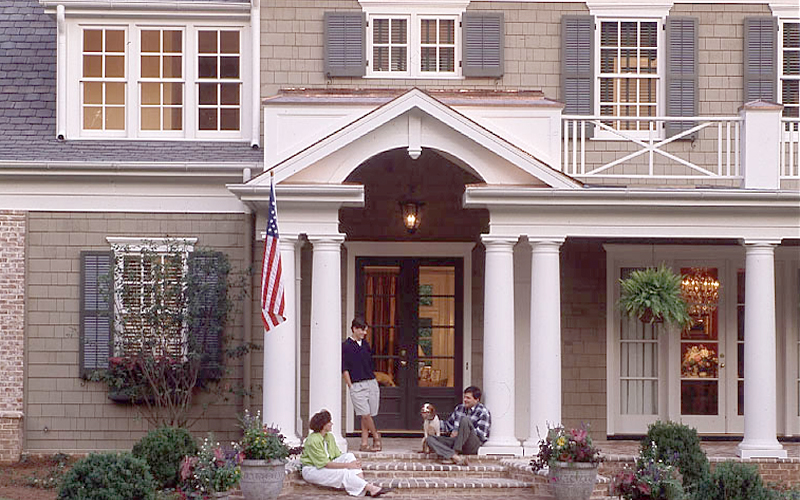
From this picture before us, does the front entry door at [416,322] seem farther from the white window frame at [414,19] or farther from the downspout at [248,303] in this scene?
the white window frame at [414,19]

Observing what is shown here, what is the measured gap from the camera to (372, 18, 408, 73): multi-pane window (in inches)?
746

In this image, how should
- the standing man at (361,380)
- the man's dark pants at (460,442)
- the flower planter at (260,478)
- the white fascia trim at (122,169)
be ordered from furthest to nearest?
1. the white fascia trim at (122,169)
2. the standing man at (361,380)
3. the man's dark pants at (460,442)
4. the flower planter at (260,478)

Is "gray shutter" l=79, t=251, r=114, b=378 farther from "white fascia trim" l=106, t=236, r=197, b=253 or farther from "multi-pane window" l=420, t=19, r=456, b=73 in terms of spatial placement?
"multi-pane window" l=420, t=19, r=456, b=73

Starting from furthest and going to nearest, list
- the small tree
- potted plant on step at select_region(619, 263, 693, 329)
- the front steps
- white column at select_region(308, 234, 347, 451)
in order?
the small tree → potted plant on step at select_region(619, 263, 693, 329) → white column at select_region(308, 234, 347, 451) → the front steps

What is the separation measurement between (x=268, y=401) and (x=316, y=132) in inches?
144

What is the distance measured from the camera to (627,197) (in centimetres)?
1642

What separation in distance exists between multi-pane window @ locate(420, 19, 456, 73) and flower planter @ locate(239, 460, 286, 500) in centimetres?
720

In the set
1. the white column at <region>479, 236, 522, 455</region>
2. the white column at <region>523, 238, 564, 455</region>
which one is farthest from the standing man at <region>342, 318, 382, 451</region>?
the white column at <region>523, 238, 564, 455</region>

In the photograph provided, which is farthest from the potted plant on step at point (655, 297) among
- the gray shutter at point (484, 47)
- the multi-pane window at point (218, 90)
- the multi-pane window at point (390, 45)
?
the multi-pane window at point (218, 90)

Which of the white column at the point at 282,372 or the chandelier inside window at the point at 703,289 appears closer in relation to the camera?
the white column at the point at 282,372

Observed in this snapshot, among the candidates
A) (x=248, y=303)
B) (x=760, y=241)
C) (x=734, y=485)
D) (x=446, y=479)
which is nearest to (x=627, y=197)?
(x=760, y=241)

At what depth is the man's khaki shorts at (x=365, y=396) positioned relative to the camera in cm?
1653

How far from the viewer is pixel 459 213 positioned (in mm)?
19031

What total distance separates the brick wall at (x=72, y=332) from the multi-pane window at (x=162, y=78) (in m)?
1.74
